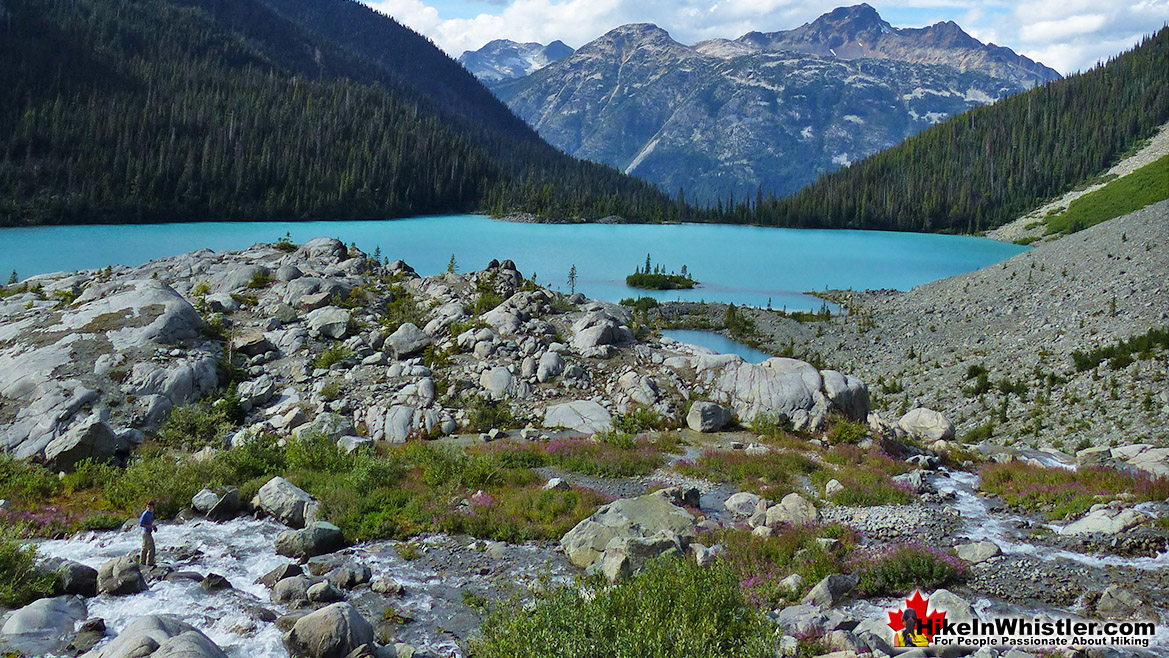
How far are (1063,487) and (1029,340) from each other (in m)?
25.5

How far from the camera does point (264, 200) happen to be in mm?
130250

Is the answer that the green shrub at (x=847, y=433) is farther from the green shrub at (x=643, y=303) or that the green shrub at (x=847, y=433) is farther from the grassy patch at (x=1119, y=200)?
the grassy patch at (x=1119, y=200)

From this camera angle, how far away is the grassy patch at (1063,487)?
13047mm

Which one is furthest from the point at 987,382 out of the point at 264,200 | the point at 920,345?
the point at 264,200

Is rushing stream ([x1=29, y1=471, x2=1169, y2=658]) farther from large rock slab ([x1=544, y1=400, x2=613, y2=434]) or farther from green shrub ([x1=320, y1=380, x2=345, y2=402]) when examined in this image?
large rock slab ([x1=544, y1=400, x2=613, y2=434])

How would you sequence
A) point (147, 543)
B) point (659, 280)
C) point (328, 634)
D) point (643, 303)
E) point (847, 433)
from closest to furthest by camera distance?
point (328, 634) → point (147, 543) → point (847, 433) → point (643, 303) → point (659, 280)

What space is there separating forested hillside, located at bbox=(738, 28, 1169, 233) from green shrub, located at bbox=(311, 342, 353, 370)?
531 feet

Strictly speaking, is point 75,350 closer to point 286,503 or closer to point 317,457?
point 317,457

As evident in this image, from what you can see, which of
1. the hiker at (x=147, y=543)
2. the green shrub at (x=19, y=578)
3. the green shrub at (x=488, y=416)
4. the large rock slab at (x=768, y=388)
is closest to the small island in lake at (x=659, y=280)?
the large rock slab at (x=768, y=388)

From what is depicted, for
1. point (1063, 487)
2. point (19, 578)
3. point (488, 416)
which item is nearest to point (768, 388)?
point (1063, 487)

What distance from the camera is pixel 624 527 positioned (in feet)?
36.5

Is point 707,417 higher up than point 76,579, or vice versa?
point 707,417

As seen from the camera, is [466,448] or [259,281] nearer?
[466,448]

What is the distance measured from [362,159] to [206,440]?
148 metres
